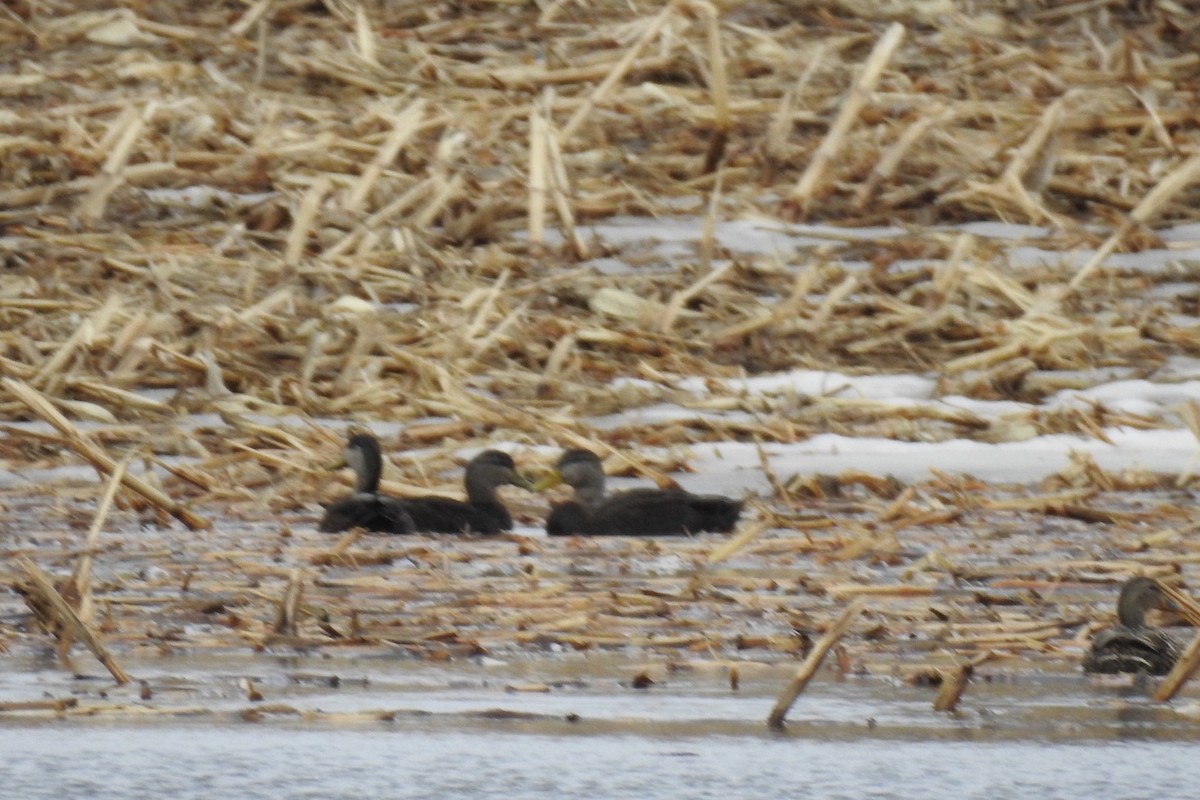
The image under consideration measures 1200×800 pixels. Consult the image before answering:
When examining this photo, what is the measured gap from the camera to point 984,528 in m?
7.54

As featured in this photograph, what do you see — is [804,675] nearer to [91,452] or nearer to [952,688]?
[952,688]

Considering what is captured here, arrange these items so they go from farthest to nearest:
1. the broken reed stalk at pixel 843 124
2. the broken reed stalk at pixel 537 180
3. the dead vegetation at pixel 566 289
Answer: the broken reed stalk at pixel 843 124
the broken reed stalk at pixel 537 180
the dead vegetation at pixel 566 289

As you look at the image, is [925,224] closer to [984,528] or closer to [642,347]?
[642,347]

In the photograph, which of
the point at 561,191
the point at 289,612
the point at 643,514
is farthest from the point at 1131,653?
the point at 561,191

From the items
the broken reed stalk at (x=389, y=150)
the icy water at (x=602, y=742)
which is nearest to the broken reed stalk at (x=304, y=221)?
the broken reed stalk at (x=389, y=150)

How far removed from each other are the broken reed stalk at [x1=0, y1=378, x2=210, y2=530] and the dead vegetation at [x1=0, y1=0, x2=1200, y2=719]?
0.06 feet

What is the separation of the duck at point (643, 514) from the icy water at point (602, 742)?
8.83 ft

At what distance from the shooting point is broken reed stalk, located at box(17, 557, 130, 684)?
478 cm

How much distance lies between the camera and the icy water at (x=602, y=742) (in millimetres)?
3941

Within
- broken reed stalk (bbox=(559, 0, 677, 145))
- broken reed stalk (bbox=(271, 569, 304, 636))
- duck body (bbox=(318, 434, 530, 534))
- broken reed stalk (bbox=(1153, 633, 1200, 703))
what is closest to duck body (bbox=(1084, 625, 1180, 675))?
broken reed stalk (bbox=(1153, 633, 1200, 703))

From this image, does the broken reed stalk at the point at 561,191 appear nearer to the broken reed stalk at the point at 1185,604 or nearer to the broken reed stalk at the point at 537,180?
the broken reed stalk at the point at 537,180

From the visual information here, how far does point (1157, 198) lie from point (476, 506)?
5127 millimetres

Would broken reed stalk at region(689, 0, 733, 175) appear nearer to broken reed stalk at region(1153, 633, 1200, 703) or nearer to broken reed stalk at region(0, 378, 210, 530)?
broken reed stalk at region(0, 378, 210, 530)

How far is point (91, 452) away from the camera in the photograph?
7.23 meters
